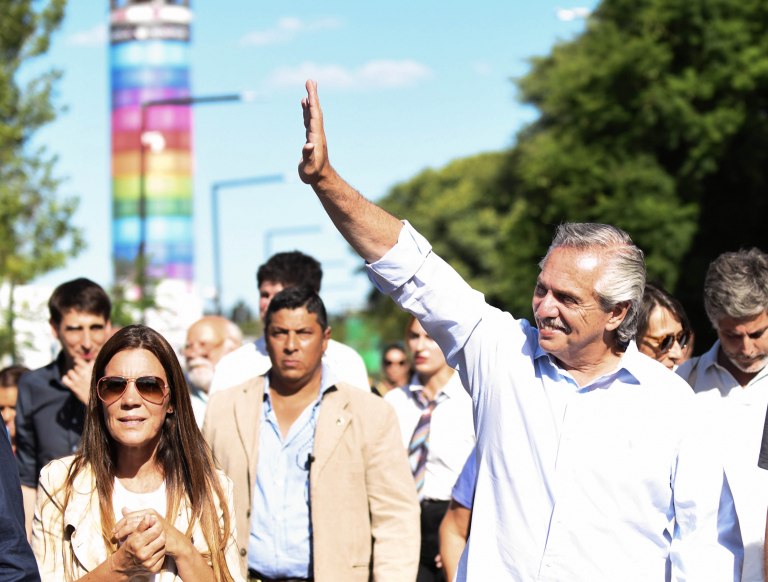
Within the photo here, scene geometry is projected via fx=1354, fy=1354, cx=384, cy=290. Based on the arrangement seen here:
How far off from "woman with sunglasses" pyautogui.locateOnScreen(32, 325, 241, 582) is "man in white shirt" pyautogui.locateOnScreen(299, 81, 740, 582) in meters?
0.96

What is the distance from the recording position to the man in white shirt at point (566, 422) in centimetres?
411

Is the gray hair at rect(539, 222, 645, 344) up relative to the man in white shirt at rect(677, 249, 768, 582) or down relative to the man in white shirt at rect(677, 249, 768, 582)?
up

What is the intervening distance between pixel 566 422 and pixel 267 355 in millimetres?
3745

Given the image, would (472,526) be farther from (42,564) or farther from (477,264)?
(477,264)

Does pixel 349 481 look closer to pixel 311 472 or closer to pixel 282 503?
pixel 311 472

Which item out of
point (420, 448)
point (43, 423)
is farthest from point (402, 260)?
point (420, 448)

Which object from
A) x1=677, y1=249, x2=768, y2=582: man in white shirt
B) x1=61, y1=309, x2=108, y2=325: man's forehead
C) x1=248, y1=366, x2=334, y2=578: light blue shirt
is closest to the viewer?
x1=677, y1=249, x2=768, y2=582: man in white shirt

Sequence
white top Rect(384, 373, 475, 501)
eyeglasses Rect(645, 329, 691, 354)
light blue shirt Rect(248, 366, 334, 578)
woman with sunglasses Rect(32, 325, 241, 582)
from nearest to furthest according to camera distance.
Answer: woman with sunglasses Rect(32, 325, 241, 582), light blue shirt Rect(248, 366, 334, 578), eyeglasses Rect(645, 329, 691, 354), white top Rect(384, 373, 475, 501)

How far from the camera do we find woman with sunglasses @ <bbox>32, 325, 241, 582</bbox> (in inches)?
176

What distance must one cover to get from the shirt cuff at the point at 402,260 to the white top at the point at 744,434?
1740mm

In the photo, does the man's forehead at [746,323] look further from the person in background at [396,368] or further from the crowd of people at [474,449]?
the person in background at [396,368]

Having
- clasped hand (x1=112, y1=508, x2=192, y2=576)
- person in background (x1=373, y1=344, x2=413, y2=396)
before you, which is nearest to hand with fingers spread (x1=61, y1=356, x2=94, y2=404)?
clasped hand (x1=112, y1=508, x2=192, y2=576)

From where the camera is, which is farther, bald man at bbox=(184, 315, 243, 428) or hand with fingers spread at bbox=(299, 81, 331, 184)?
bald man at bbox=(184, 315, 243, 428)

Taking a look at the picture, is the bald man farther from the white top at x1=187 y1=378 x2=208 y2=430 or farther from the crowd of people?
the crowd of people
